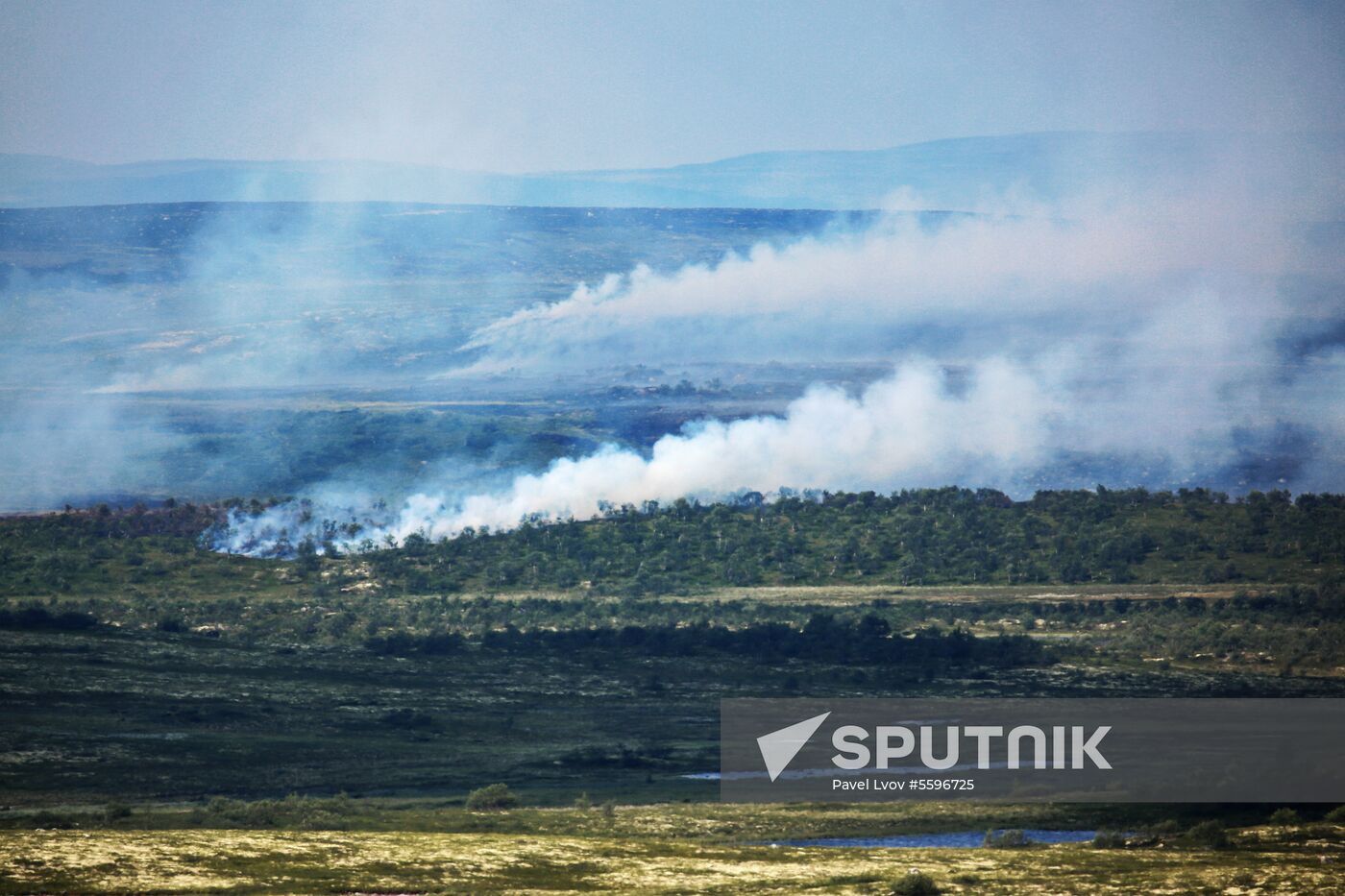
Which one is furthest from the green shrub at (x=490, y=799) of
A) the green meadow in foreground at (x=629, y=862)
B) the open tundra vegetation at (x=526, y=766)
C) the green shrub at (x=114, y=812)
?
the green shrub at (x=114, y=812)

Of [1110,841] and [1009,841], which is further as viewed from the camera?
[1009,841]

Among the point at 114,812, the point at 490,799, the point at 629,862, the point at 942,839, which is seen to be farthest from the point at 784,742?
the point at 114,812

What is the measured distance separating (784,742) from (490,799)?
3823 cm

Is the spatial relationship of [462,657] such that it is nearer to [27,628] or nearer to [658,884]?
[27,628]

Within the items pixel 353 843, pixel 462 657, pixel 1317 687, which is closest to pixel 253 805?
pixel 353 843

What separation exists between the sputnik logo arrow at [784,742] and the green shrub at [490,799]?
21.5 meters

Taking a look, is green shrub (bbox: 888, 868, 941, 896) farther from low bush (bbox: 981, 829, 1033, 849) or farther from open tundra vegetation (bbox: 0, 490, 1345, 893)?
low bush (bbox: 981, 829, 1033, 849)

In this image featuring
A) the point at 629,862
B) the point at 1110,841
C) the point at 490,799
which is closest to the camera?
the point at 629,862

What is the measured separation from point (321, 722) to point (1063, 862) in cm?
7836

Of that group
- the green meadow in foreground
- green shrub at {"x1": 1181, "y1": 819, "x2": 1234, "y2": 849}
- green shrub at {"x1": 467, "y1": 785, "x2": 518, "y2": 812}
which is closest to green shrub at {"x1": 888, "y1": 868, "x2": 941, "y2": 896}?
the green meadow in foreground

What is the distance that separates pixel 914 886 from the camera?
3302 inches

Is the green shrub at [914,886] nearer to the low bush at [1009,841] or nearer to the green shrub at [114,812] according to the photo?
the low bush at [1009,841]

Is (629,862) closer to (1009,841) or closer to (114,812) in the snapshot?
(1009,841)

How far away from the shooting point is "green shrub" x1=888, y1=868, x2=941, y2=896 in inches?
3300
